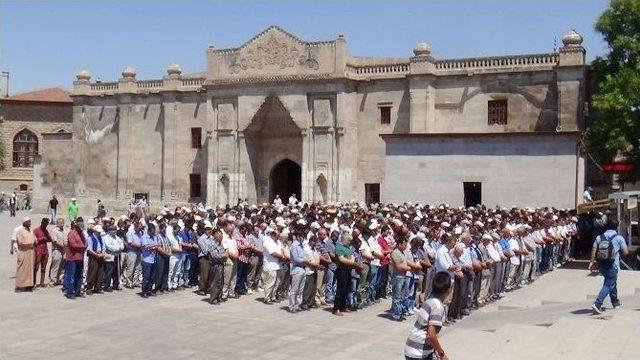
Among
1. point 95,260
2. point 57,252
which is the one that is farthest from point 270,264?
point 57,252

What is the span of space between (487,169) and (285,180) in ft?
53.9

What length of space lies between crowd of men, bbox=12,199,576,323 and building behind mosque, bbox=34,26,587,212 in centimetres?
869

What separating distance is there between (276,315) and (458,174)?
14627 mm

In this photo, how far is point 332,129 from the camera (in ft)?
120

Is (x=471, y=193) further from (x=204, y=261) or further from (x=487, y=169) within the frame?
(x=204, y=261)

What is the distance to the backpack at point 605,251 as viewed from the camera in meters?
12.6

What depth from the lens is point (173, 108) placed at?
42.3 m

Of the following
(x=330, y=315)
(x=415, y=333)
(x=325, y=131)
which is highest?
(x=325, y=131)

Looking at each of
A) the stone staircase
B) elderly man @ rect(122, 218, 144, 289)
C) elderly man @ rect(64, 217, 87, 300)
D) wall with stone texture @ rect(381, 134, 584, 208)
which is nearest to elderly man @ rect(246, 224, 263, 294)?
elderly man @ rect(122, 218, 144, 289)

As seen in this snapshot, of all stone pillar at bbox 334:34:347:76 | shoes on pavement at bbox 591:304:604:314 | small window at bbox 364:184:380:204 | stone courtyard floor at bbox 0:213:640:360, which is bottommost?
stone courtyard floor at bbox 0:213:640:360

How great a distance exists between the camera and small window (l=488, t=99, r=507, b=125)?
34250 millimetres

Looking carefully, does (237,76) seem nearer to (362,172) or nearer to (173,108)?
(173,108)

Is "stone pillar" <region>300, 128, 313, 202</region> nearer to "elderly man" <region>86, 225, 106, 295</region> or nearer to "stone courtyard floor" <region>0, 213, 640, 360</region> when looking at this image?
"stone courtyard floor" <region>0, 213, 640, 360</region>

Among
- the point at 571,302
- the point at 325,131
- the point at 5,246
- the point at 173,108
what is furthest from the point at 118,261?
the point at 173,108
